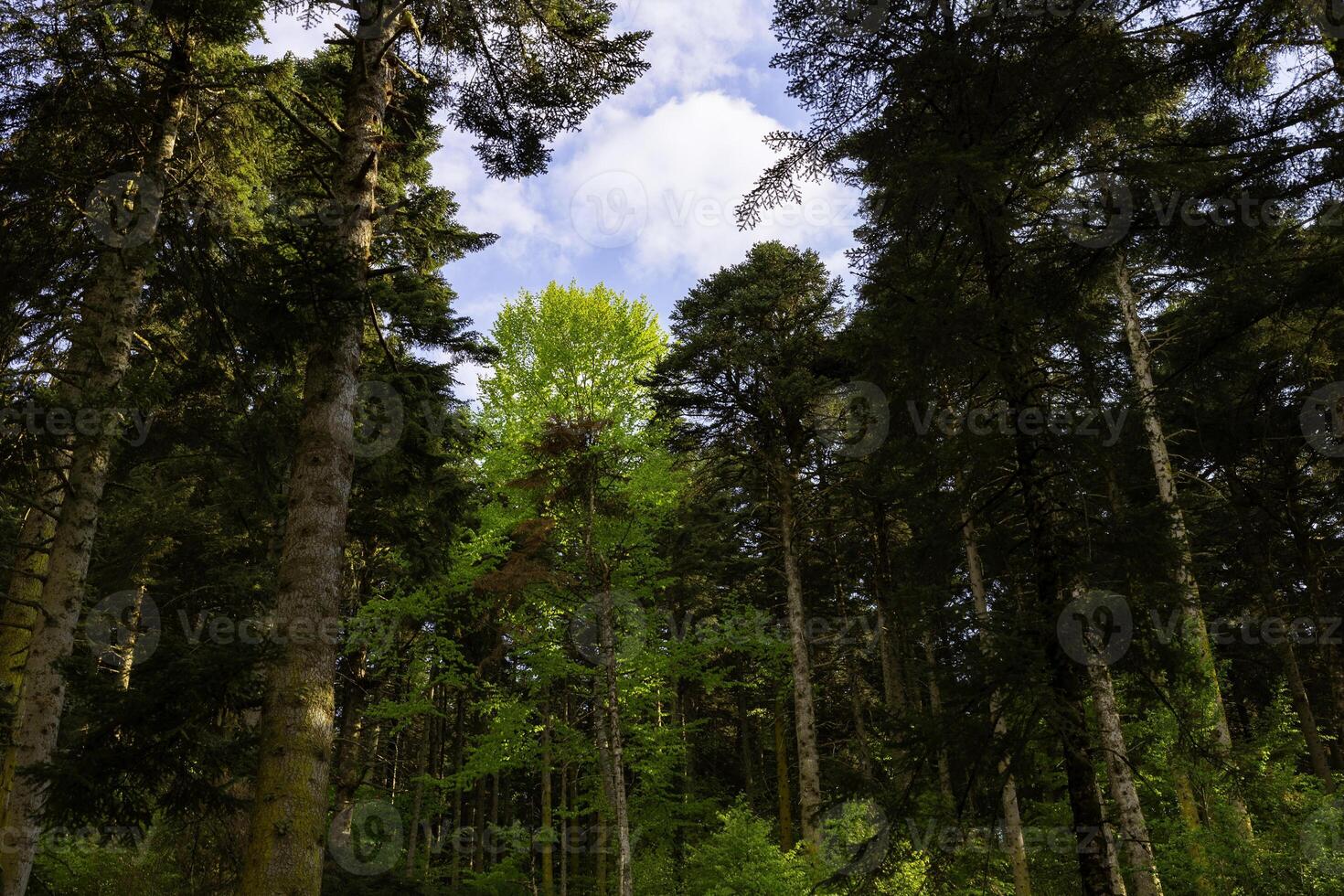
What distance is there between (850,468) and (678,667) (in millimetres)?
5762

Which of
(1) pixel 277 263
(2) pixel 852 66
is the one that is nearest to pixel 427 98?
(1) pixel 277 263

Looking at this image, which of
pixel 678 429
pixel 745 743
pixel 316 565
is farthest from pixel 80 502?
pixel 745 743

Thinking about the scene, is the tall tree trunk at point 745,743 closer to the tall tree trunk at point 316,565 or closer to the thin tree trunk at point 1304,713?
the thin tree trunk at point 1304,713

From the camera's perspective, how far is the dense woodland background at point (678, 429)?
17.9 feet

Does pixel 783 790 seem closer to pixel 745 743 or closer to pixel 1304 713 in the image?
pixel 745 743

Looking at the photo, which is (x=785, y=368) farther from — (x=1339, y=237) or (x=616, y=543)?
(x=1339, y=237)

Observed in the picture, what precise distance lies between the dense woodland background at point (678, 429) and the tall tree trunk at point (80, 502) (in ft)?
0.14

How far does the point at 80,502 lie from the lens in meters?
7.49

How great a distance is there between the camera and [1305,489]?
14305 mm

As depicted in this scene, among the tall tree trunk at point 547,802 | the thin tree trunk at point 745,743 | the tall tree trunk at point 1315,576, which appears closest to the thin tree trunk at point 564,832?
the tall tree trunk at point 547,802

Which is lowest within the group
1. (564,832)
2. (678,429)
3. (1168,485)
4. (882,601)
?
(564,832)

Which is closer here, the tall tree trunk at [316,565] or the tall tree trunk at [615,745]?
the tall tree trunk at [316,565]

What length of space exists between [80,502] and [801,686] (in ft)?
36.5

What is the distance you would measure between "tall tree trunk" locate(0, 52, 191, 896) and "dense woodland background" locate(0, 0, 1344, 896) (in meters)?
0.04
